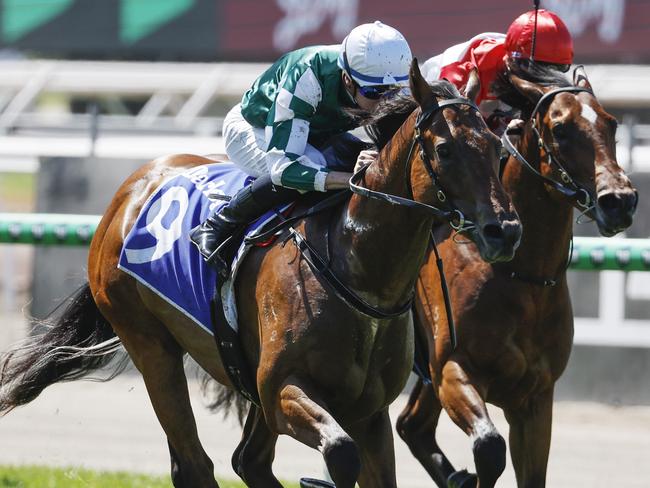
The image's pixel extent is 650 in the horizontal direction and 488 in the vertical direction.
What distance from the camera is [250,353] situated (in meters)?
4.36

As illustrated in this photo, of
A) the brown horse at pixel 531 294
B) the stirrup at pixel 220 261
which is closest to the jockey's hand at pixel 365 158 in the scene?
the stirrup at pixel 220 261

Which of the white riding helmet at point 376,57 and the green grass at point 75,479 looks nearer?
the white riding helmet at point 376,57

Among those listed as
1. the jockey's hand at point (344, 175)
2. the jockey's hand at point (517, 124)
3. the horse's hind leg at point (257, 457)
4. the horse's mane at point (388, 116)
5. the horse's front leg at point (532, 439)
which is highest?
the horse's mane at point (388, 116)

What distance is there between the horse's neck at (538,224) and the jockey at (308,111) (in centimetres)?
66

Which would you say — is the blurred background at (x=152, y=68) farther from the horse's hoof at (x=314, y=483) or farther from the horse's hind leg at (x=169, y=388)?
the horse's hoof at (x=314, y=483)

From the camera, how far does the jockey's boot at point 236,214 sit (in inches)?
171

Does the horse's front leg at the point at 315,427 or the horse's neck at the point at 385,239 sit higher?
the horse's neck at the point at 385,239

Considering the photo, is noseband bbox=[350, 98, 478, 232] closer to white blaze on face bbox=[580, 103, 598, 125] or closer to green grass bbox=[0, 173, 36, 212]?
white blaze on face bbox=[580, 103, 598, 125]

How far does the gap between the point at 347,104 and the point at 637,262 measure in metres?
1.75

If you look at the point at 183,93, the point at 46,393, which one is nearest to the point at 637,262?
the point at 46,393

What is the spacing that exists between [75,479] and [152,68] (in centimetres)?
932

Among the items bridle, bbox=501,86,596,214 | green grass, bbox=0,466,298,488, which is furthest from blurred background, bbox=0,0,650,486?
bridle, bbox=501,86,596,214

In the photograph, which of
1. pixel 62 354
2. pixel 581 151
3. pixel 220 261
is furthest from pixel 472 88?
pixel 62 354

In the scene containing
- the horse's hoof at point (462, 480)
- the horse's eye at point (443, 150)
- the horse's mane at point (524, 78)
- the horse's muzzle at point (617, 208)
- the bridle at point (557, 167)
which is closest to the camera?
the horse's eye at point (443, 150)
